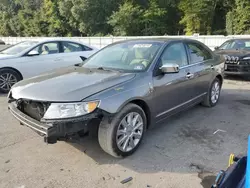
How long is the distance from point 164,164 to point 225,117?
2243mm

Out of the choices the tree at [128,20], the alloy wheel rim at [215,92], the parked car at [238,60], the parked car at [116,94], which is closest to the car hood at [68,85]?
the parked car at [116,94]

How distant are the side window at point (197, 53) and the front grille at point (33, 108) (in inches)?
107

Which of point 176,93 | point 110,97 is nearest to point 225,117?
point 176,93

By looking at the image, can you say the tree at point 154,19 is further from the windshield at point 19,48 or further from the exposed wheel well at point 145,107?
the exposed wheel well at point 145,107

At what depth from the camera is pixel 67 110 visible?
276 cm

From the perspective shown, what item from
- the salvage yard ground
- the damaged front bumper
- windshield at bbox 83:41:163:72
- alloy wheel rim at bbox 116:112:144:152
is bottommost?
the salvage yard ground

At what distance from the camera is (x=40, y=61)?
6797 mm

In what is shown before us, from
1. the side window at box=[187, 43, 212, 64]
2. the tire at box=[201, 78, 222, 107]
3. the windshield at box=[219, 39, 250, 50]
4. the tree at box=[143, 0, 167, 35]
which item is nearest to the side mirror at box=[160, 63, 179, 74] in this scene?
the side window at box=[187, 43, 212, 64]

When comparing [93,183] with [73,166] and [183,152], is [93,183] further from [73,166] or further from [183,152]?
[183,152]

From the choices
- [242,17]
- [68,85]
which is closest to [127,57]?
[68,85]

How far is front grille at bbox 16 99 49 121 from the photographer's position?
2926mm

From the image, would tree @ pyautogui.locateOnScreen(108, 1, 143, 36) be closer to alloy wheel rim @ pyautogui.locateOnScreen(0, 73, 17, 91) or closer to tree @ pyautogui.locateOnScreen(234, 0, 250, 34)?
tree @ pyautogui.locateOnScreen(234, 0, 250, 34)

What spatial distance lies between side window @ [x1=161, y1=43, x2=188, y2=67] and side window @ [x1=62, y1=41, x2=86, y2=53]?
409cm

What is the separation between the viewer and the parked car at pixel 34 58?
6434 mm
